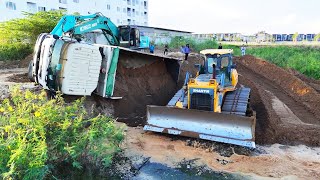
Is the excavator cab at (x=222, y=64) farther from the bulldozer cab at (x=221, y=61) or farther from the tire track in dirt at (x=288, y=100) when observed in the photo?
the tire track in dirt at (x=288, y=100)

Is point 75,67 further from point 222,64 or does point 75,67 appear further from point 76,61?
point 222,64

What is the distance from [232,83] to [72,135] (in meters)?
5.24

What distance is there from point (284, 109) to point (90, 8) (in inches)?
1238

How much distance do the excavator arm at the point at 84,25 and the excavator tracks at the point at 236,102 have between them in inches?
180

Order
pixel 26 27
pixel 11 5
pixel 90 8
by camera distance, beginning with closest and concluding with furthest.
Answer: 1. pixel 26 27
2. pixel 11 5
3. pixel 90 8

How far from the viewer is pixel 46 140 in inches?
160

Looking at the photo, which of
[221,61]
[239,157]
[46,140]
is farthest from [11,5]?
[239,157]

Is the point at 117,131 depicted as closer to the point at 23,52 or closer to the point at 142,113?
the point at 142,113

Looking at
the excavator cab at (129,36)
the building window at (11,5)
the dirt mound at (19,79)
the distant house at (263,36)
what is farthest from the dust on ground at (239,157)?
the distant house at (263,36)

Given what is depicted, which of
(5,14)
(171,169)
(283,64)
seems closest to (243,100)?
(171,169)

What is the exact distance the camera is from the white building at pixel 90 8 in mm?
25016

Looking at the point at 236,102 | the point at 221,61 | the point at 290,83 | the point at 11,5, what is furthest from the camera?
the point at 11,5

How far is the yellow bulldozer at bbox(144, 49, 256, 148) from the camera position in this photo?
6.19 metres

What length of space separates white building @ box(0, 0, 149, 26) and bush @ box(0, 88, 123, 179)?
23.5 metres
